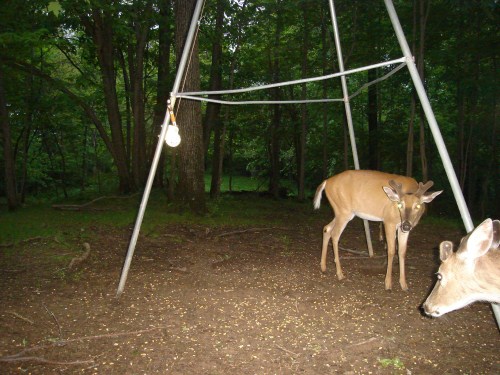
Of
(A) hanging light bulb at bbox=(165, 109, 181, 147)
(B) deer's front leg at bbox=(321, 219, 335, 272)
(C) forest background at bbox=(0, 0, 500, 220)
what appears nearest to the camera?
(A) hanging light bulb at bbox=(165, 109, 181, 147)

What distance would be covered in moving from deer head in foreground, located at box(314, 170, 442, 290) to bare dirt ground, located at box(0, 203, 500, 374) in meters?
0.51

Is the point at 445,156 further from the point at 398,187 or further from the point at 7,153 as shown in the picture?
the point at 7,153

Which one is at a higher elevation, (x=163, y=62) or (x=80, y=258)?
(x=163, y=62)

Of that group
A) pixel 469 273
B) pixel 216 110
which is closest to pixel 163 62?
pixel 216 110

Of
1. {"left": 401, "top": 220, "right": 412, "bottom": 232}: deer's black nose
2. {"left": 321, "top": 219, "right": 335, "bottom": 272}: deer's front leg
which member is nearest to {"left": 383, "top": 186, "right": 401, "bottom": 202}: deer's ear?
{"left": 401, "top": 220, "right": 412, "bottom": 232}: deer's black nose

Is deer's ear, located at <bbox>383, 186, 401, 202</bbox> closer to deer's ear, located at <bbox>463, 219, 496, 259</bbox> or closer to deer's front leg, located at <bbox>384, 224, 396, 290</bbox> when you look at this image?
deer's front leg, located at <bbox>384, 224, 396, 290</bbox>

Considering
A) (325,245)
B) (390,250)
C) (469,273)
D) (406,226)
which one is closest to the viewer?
(469,273)

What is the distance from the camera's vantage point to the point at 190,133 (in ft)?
26.2

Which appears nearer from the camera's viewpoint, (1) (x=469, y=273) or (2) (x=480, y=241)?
(2) (x=480, y=241)

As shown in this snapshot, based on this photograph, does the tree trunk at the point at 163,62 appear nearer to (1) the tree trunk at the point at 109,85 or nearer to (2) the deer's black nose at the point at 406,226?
(1) the tree trunk at the point at 109,85

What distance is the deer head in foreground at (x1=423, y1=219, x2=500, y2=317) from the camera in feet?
8.26

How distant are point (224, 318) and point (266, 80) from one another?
1228cm

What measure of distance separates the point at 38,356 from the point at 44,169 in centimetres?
1849

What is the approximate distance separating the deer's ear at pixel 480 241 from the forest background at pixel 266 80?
616 cm
